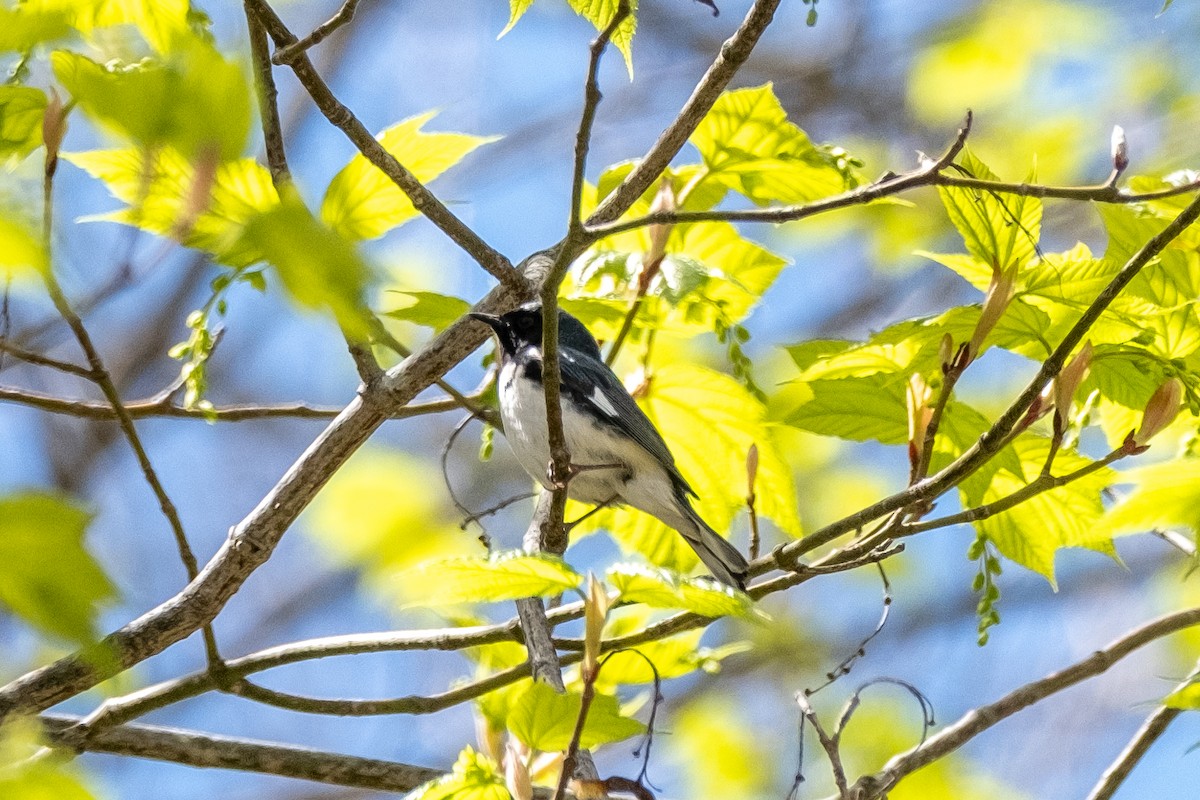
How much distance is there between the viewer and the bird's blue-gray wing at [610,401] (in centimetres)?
241

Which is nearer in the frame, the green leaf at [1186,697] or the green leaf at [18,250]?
the green leaf at [18,250]

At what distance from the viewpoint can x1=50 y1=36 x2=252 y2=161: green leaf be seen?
663 mm

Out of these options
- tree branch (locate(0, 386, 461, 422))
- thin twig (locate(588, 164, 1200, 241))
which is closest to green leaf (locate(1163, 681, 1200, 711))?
thin twig (locate(588, 164, 1200, 241))

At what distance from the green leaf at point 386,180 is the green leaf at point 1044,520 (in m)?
1.01

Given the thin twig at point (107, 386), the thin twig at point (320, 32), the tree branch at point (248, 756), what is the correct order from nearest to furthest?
the thin twig at point (107, 386), the thin twig at point (320, 32), the tree branch at point (248, 756)

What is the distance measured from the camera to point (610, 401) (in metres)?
2.78

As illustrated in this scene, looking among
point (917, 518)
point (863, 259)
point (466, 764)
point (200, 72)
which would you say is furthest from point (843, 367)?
point (863, 259)

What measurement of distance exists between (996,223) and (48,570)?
4.28 ft

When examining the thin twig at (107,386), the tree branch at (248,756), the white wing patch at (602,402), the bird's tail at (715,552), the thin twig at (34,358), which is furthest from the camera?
the white wing patch at (602,402)

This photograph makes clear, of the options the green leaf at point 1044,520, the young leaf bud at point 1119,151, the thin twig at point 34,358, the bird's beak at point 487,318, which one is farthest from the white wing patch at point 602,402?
the young leaf bud at point 1119,151

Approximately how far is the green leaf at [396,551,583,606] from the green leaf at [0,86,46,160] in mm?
742

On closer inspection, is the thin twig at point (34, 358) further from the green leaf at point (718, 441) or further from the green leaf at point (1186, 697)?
the green leaf at point (1186, 697)

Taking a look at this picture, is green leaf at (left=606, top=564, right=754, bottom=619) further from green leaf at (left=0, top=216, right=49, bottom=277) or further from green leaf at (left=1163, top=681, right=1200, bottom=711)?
green leaf at (left=1163, top=681, right=1200, bottom=711)

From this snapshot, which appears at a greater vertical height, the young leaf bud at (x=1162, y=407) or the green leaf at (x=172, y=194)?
the green leaf at (x=172, y=194)
